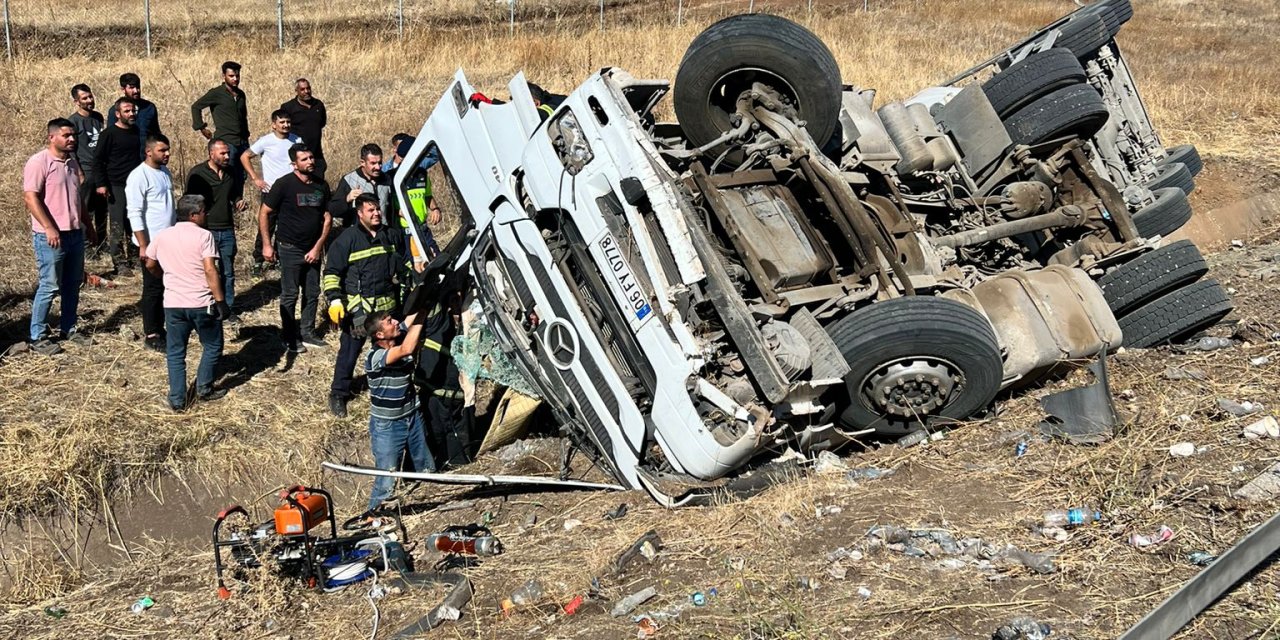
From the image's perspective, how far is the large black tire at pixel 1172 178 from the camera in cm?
813

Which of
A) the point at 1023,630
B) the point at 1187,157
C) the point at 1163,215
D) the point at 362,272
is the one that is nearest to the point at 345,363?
the point at 362,272

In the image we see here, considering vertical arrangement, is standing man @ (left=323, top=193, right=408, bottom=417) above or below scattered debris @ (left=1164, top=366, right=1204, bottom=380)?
above

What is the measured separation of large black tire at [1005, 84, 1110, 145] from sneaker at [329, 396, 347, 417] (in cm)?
490

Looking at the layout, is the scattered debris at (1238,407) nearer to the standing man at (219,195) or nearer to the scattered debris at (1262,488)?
the scattered debris at (1262,488)

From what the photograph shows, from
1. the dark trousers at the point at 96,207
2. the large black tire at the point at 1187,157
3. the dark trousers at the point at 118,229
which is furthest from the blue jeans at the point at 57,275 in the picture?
the large black tire at the point at 1187,157

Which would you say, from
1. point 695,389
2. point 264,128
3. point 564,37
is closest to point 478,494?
point 695,389

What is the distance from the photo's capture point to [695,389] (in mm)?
5289

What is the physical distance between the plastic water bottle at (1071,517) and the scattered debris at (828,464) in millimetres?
1105

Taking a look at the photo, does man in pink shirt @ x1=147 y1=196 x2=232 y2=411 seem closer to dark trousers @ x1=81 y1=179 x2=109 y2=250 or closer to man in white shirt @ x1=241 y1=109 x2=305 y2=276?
A: man in white shirt @ x1=241 y1=109 x2=305 y2=276

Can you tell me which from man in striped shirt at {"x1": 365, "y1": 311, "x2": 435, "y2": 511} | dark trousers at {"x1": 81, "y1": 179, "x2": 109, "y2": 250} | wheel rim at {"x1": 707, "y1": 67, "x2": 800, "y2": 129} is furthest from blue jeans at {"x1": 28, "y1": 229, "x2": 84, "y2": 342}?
wheel rim at {"x1": 707, "y1": 67, "x2": 800, "y2": 129}

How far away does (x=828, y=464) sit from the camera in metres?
5.76

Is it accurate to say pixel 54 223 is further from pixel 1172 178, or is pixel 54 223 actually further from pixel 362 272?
pixel 1172 178

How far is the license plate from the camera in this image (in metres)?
5.44

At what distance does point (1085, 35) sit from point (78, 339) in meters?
7.59
